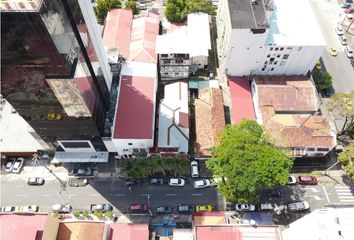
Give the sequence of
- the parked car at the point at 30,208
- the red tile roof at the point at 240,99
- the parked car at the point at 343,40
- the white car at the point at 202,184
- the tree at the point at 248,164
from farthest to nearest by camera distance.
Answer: the parked car at the point at 343,40, the red tile roof at the point at 240,99, the white car at the point at 202,184, the parked car at the point at 30,208, the tree at the point at 248,164

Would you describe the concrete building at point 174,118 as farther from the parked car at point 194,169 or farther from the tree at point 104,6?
the tree at point 104,6

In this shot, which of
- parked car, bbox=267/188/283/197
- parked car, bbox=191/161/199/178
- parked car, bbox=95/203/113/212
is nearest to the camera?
parked car, bbox=95/203/113/212

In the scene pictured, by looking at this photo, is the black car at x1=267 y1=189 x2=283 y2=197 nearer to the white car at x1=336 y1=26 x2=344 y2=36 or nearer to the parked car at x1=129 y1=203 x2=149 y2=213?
the parked car at x1=129 y1=203 x2=149 y2=213

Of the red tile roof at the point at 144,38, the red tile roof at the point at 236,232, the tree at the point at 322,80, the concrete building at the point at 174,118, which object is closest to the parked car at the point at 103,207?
the concrete building at the point at 174,118

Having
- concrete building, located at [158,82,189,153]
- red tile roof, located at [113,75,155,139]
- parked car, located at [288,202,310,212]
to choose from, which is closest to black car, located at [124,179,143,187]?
concrete building, located at [158,82,189,153]

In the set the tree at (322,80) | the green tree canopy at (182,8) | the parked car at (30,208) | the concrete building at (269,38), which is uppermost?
the green tree canopy at (182,8)
